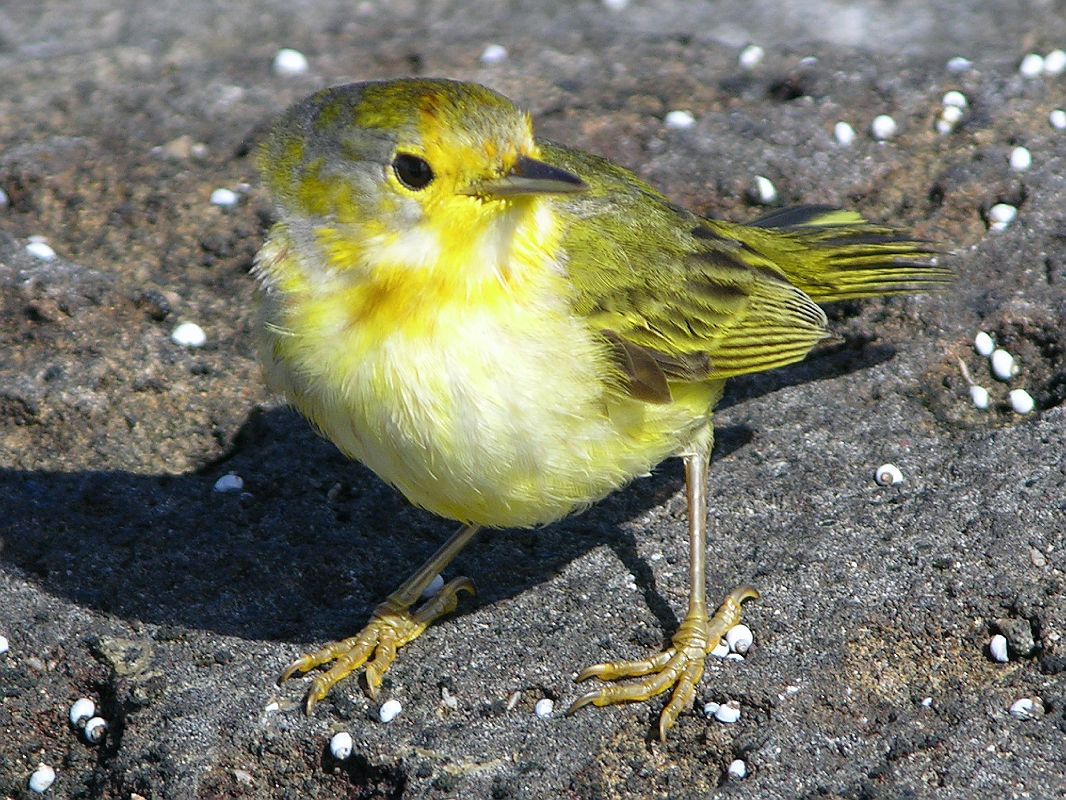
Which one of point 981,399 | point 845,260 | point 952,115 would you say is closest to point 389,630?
point 845,260

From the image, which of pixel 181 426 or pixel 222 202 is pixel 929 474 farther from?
pixel 222 202

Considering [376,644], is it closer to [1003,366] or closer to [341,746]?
[341,746]

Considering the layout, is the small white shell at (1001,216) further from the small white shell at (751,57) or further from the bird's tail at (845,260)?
the small white shell at (751,57)

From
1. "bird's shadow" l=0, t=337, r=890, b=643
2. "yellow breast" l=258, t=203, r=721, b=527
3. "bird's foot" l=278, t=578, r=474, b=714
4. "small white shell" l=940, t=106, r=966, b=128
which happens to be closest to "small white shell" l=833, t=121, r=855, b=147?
"small white shell" l=940, t=106, r=966, b=128

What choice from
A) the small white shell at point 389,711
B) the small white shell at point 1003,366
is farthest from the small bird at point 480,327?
the small white shell at point 1003,366

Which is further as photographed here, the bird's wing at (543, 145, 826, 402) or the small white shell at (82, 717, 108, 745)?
the bird's wing at (543, 145, 826, 402)

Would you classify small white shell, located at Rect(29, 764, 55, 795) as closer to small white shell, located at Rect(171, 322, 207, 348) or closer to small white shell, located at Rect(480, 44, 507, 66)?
small white shell, located at Rect(171, 322, 207, 348)
